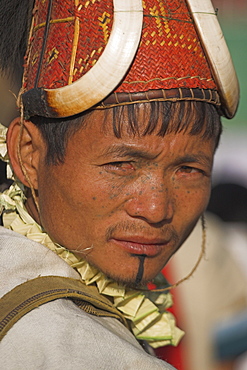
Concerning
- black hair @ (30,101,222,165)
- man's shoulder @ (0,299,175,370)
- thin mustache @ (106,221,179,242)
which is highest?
black hair @ (30,101,222,165)

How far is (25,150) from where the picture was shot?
189 centimetres

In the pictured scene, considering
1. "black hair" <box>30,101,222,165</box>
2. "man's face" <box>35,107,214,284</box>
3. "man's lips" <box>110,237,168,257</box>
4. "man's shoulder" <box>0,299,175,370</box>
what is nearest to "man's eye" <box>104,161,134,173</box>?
"man's face" <box>35,107,214,284</box>

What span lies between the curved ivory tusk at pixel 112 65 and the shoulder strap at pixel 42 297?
0.52 meters

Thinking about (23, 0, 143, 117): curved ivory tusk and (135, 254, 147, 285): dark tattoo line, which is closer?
(23, 0, 143, 117): curved ivory tusk

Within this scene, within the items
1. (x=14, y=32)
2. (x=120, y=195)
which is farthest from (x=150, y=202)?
(x=14, y=32)

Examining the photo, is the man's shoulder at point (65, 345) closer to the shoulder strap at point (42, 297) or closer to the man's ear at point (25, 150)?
the shoulder strap at point (42, 297)

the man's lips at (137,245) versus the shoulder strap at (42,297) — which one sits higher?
the man's lips at (137,245)

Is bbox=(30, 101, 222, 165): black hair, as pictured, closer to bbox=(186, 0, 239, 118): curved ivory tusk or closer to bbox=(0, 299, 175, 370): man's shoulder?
bbox=(186, 0, 239, 118): curved ivory tusk

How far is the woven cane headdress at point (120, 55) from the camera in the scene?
1.67 metres

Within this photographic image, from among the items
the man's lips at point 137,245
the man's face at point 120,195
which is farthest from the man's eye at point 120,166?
the man's lips at point 137,245

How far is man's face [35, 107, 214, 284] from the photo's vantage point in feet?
5.65

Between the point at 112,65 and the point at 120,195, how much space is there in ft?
1.29

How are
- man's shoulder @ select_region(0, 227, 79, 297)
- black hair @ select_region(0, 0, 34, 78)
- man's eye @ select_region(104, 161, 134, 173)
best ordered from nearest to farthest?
man's shoulder @ select_region(0, 227, 79, 297), man's eye @ select_region(104, 161, 134, 173), black hair @ select_region(0, 0, 34, 78)

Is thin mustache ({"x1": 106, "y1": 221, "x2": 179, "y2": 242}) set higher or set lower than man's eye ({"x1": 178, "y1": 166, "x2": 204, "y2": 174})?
lower
